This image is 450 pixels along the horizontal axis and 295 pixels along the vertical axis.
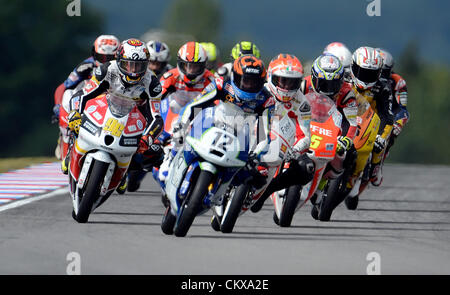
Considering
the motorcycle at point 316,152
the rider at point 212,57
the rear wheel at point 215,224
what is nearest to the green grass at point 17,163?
the rider at point 212,57

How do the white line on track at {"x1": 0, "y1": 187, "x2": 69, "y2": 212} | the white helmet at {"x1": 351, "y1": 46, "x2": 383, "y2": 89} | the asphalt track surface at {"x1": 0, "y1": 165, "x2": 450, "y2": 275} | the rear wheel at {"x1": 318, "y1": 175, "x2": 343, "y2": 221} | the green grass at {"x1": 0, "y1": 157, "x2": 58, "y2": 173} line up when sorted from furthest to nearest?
the green grass at {"x1": 0, "y1": 157, "x2": 58, "y2": 173}, the white helmet at {"x1": 351, "y1": 46, "x2": 383, "y2": 89}, the white line on track at {"x1": 0, "y1": 187, "x2": 69, "y2": 212}, the rear wheel at {"x1": 318, "y1": 175, "x2": 343, "y2": 221}, the asphalt track surface at {"x1": 0, "y1": 165, "x2": 450, "y2": 275}

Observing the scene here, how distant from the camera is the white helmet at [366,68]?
15062 millimetres

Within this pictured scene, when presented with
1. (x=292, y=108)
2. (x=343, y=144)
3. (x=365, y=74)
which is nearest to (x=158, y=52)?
(x=365, y=74)

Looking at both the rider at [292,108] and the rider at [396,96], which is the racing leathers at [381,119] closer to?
the rider at [396,96]

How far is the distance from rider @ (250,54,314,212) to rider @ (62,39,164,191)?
132cm

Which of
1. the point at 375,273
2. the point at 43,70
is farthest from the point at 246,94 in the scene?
the point at 43,70

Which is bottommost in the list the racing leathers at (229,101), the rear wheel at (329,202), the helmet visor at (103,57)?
the rear wheel at (329,202)

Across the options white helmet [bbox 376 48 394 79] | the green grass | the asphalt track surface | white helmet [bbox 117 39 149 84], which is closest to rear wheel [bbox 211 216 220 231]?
the asphalt track surface

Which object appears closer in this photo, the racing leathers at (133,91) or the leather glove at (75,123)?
the leather glove at (75,123)

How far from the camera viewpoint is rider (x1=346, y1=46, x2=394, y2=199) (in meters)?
15.1

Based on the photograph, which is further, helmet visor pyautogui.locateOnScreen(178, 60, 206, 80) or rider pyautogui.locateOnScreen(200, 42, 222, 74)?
rider pyautogui.locateOnScreen(200, 42, 222, 74)

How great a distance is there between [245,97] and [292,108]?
1.27 meters

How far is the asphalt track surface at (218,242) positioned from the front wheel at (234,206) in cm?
15

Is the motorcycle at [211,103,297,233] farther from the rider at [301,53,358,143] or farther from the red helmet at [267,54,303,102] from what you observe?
the rider at [301,53,358,143]
